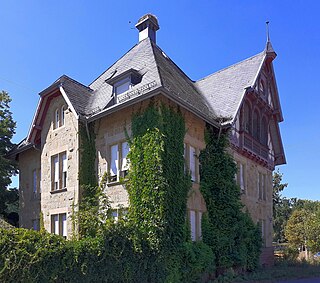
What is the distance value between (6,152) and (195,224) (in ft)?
47.9

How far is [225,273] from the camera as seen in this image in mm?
18422

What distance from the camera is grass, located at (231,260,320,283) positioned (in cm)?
1912

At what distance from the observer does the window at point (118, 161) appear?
58.5 feet

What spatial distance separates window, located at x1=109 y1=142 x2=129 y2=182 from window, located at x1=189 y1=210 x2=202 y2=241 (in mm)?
3688

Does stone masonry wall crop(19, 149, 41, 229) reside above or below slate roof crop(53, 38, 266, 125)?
below

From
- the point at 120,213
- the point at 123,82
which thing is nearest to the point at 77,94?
the point at 123,82

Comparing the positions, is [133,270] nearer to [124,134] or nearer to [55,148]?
[124,134]

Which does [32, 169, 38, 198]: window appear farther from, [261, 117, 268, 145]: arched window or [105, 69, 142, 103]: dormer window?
[261, 117, 268, 145]: arched window

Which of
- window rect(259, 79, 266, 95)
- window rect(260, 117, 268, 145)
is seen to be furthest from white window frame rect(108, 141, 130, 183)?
window rect(260, 117, 268, 145)

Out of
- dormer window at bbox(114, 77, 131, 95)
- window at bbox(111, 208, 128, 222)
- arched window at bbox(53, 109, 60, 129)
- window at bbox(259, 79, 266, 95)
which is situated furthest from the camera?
window at bbox(259, 79, 266, 95)

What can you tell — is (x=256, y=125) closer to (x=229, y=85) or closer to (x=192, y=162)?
(x=229, y=85)

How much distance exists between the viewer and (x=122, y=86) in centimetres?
1925

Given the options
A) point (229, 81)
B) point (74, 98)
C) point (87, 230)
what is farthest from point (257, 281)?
point (74, 98)

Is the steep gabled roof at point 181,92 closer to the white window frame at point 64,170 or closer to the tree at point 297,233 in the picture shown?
the white window frame at point 64,170
